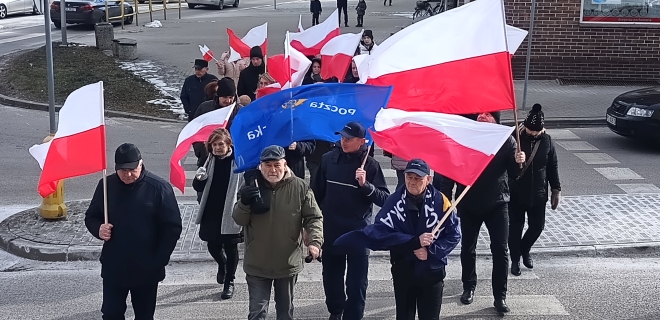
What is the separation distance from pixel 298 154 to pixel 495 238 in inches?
80.1

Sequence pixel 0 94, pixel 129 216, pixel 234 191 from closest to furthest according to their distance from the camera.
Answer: pixel 129 216
pixel 234 191
pixel 0 94

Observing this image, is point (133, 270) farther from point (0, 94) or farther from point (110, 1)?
point (110, 1)

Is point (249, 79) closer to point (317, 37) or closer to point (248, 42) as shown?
point (248, 42)

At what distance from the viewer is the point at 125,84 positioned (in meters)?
18.3

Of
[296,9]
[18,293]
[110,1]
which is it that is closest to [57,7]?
[110,1]

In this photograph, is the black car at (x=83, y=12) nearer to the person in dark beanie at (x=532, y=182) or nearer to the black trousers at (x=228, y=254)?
the black trousers at (x=228, y=254)

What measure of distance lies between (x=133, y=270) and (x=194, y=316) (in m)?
1.32

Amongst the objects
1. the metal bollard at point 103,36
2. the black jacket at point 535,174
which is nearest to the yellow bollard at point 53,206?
the black jacket at point 535,174

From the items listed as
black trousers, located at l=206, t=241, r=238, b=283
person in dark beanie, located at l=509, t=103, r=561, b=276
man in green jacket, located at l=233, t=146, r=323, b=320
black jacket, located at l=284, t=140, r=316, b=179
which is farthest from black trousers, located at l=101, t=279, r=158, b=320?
person in dark beanie, located at l=509, t=103, r=561, b=276

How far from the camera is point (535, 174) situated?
7613mm

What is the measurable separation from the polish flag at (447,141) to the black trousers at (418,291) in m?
0.79

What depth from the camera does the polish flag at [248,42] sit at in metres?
12.8

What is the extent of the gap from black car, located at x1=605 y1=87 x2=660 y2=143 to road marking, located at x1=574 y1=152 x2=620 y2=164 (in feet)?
2.26

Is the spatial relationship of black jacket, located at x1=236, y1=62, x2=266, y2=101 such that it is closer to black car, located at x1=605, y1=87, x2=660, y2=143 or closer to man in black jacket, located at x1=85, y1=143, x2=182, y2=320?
man in black jacket, located at x1=85, y1=143, x2=182, y2=320
